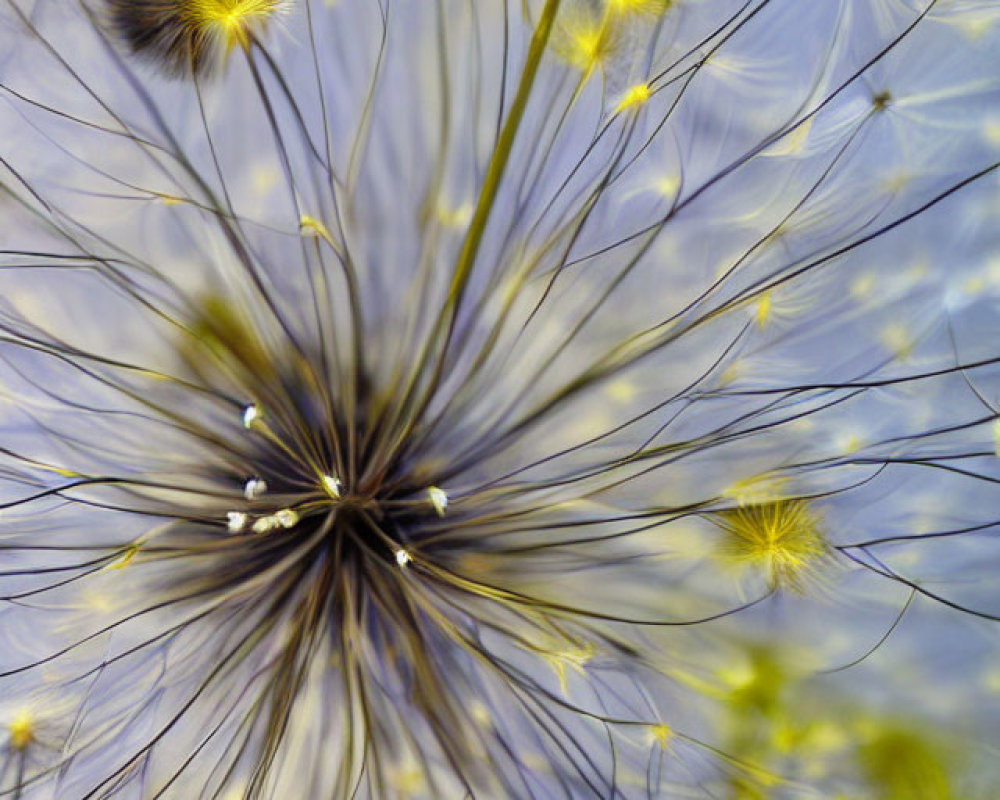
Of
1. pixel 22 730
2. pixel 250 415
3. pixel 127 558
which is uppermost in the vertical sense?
pixel 250 415

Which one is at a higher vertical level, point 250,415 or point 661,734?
point 250,415

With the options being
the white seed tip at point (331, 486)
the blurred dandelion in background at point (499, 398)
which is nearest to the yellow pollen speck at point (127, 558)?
the blurred dandelion in background at point (499, 398)

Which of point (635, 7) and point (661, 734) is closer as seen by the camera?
point (635, 7)

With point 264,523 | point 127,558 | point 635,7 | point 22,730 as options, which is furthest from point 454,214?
point 22,730

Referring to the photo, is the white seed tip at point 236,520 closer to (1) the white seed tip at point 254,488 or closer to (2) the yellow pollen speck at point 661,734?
(1) the white seed tip at point 254,488

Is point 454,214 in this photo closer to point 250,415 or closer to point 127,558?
Answer: point 250,415
